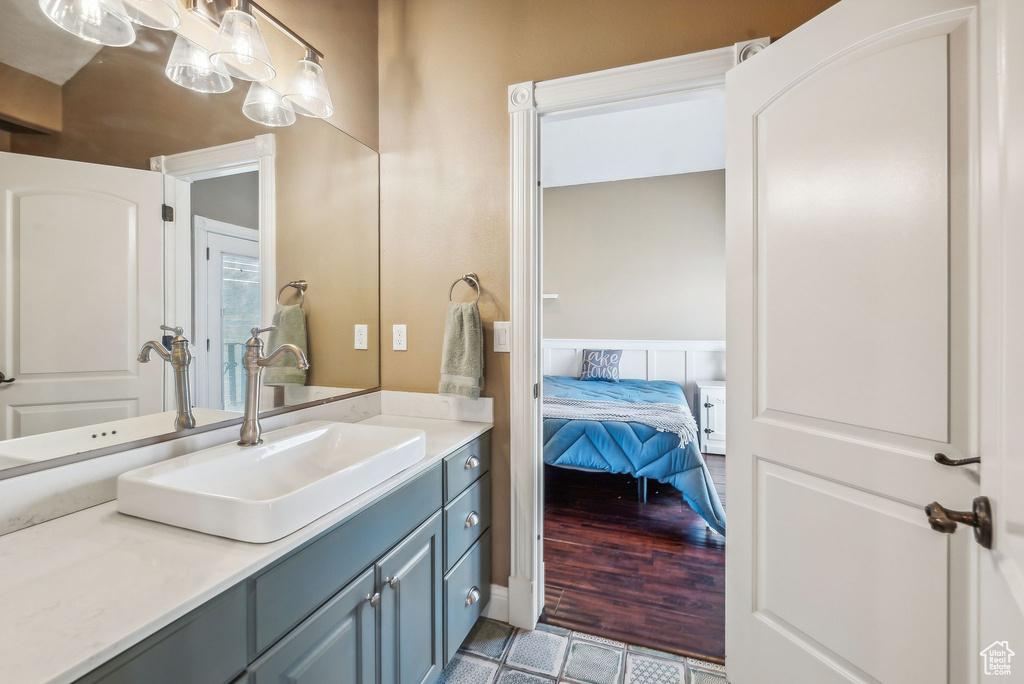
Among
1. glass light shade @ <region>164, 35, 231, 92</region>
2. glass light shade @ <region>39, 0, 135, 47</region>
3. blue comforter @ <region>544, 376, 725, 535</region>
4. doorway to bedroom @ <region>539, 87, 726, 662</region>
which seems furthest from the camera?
blue comforter @ <region>544, 376, 725, 535</region>

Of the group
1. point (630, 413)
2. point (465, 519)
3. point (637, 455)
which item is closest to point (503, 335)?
point (465, 519)

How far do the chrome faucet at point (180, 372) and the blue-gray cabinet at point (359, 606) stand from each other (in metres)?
0.59

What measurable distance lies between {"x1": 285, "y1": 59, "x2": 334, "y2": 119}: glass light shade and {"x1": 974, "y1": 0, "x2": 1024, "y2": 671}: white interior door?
5.40 feet

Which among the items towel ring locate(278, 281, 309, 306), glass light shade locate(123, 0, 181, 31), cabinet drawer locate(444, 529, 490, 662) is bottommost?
cabinet drawer locate(444, 529, 490, 662)

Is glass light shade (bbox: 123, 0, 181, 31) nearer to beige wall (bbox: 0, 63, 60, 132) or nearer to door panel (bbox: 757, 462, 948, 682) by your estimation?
beige wall (bbox: 0, 63, 60, 132)

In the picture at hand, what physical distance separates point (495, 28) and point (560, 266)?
3.57m

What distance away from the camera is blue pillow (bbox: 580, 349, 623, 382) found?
4707mm

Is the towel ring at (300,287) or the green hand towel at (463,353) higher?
the towel ring at (300,287)

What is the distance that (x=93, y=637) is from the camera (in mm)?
576

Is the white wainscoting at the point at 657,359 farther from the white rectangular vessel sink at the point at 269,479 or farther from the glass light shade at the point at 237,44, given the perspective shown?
the glass light shade at the point at 237,44

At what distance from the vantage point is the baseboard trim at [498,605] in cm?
180

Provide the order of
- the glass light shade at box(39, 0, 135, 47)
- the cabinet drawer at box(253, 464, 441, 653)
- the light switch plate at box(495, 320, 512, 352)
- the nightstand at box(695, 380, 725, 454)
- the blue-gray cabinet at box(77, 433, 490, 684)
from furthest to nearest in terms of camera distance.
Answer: the nightstand at box(695, 380, 725, 454), the light switch plate at box(495, 320, 512, 352), the glass light shade at box(39, 0, 135, 47), the cabinet drawer at box(253, 464, 441, 653), the blue-gray cabinet at box(77, 433, 490, 684)

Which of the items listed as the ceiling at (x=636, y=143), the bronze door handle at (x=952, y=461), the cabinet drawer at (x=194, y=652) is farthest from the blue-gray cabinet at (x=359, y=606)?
the ceiling at (x=636, y=143)

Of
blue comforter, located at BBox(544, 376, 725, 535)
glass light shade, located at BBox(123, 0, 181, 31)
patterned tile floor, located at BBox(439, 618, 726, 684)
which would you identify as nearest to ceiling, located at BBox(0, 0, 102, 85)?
glass light shade, located at BBox(123, 0, 181, 31)
